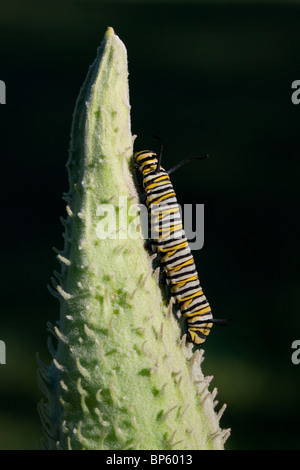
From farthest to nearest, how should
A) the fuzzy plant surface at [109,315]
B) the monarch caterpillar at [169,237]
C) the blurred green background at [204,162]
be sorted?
the blurred green background at [204,162], the monarch caterpillar at [169,237], the fuzzy plant surface at [109,315]

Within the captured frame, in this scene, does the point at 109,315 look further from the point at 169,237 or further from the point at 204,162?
the point at 204,162

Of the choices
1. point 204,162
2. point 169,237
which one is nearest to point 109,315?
point 169,237

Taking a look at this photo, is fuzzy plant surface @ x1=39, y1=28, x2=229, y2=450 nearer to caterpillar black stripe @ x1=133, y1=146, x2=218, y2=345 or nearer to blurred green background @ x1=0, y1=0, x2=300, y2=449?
caterpillar black stripe @ x1=133, y1=146, x2=218, y2=345

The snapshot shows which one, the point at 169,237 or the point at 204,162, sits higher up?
the point at 204,162

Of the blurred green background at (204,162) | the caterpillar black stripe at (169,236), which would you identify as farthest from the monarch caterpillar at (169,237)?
the blurred green background at (204,162)

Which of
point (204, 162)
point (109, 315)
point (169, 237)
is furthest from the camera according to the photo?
point (204, 162)

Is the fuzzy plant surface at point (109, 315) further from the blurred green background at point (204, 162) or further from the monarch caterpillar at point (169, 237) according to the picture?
the blurred green background at point (204, 162)
